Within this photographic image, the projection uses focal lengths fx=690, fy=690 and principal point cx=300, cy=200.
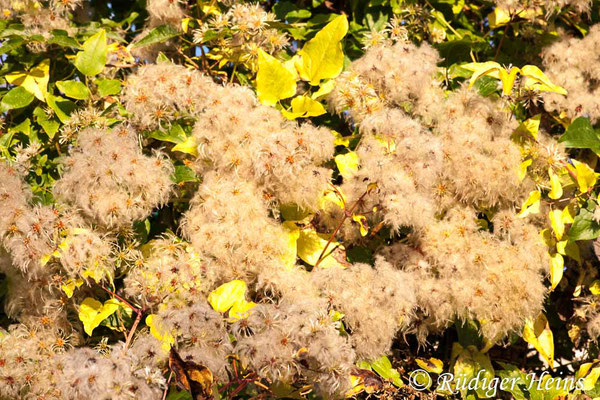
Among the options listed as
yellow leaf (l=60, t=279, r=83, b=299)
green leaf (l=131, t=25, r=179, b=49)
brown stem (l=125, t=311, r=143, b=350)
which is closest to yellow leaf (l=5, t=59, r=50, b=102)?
green leaf (l=131, t=25, r=179, b=49)

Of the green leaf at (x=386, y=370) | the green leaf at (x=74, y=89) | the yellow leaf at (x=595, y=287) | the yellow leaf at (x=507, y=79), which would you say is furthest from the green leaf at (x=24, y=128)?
the yellow leaf at (x=595, y=287)

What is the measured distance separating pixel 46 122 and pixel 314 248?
758 mm

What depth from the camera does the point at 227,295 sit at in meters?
1.41

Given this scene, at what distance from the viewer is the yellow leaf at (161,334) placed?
132 centimetres

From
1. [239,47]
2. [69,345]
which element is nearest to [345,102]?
[239,47]

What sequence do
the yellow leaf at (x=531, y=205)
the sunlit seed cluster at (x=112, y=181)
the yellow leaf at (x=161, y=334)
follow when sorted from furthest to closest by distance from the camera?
the yellow leaf at (x=531, y=205), the sunlit seed cluster at (x=112, y=181), the yellow leaf at (x=161, y=334)

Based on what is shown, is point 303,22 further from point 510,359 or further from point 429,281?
point 510,359

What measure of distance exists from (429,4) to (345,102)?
521 mm

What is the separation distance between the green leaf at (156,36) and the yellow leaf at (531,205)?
979mm

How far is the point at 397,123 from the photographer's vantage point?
157 centimetres

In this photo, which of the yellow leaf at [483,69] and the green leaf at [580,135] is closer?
the yellow leaf at [483,69]

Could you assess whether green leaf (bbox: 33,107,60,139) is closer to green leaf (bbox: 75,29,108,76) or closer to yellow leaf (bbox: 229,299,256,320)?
green leaf (bbox: 75,29,108,76)

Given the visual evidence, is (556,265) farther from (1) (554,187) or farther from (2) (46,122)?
(2) (46,122)

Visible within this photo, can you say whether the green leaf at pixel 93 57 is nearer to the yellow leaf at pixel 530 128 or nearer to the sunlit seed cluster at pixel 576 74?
the yellow leaf at pixel 530 128
